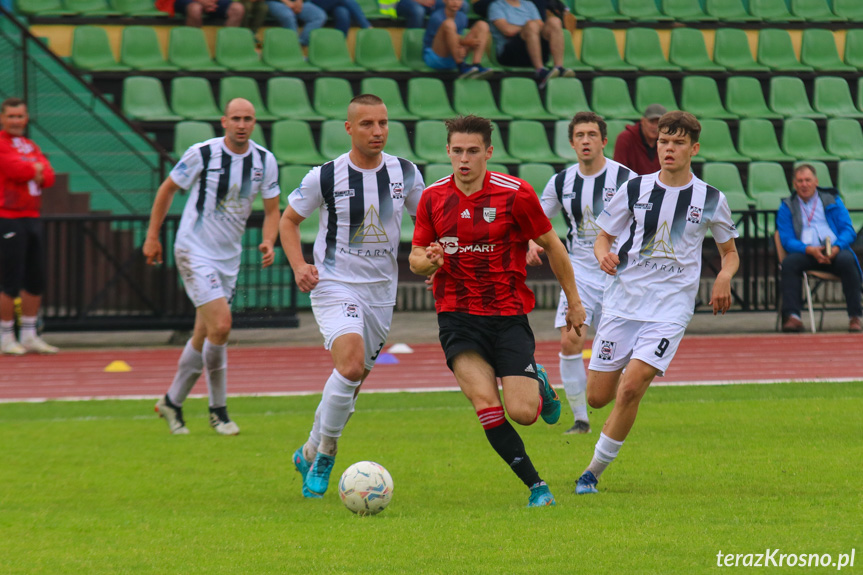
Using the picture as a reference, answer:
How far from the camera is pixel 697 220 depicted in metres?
6.46

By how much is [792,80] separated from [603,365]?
1459 centimetres

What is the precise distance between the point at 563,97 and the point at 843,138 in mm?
4558

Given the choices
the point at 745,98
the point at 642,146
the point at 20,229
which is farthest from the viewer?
the point at 745,98

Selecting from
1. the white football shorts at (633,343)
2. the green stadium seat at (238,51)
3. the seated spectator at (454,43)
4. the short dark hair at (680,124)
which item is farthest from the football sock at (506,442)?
the green stadium seat at (238,51)

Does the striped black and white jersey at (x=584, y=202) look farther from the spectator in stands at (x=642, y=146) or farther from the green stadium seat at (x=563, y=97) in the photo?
the green stadium seat at (x=563, y=97)

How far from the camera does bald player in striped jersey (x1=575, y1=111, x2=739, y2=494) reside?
6258mm

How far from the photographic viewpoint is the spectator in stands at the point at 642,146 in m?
9.41

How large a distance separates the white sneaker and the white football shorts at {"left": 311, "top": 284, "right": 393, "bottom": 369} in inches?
312

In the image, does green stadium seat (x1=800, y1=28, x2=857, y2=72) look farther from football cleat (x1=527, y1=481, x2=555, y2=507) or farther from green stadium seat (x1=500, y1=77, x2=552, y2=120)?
football cleat (x1=527, y1=481, x2=555, y2=507)

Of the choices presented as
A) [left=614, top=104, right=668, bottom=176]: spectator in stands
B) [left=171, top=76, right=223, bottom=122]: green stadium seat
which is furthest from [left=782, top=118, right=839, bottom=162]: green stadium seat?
[left=614, top=104, right=668, bottom=176]: spectator in stands

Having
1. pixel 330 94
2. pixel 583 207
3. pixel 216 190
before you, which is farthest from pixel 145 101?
pixel 583 207

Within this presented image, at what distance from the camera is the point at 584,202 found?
8.41m

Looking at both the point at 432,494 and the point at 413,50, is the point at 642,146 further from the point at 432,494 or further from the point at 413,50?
the point at 413,50

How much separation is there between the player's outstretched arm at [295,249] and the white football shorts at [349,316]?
0.12 metres
